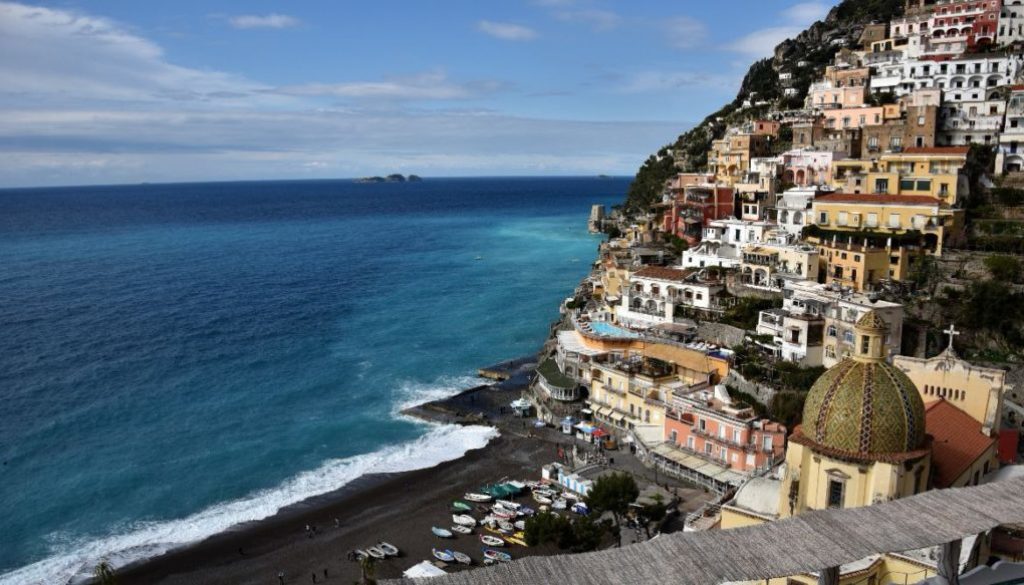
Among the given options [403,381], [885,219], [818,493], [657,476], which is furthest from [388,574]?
[885,219]

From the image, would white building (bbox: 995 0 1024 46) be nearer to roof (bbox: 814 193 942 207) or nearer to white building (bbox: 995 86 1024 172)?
white building (bbox: 995 86 1024 172)

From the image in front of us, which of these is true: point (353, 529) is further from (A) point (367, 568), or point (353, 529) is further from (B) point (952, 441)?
(B) point (952, 441)

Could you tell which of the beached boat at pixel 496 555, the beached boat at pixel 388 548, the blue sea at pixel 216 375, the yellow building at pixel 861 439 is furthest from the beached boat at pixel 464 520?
the yellow building at pixel 861 439

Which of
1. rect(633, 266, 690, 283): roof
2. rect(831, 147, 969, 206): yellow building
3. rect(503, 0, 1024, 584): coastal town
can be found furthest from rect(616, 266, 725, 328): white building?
rect(831, 147, 969, 206): yellow building

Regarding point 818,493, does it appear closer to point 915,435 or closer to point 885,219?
point 915,435

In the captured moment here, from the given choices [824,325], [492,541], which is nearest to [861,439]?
[492,541]

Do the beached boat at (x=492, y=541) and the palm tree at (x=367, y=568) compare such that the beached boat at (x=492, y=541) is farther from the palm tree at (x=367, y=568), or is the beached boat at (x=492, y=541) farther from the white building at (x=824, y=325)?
the white building at (x=824, y=325)
